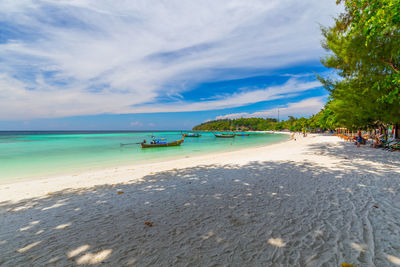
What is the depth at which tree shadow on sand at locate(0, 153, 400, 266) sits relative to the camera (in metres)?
2.63

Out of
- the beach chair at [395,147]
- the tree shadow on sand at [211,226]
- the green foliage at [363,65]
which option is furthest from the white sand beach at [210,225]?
the beach chair at [395,147]

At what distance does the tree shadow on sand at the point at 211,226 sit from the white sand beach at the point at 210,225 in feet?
0.05

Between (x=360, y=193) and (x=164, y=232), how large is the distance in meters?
5.54

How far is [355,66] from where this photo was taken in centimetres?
1119

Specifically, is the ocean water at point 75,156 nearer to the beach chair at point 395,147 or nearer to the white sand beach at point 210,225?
the white sand beach at point 210,225

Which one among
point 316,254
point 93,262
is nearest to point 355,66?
point 316,254

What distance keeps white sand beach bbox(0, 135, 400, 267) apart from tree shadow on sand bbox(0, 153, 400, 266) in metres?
0.02

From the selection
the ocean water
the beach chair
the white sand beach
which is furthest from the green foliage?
the ocean water

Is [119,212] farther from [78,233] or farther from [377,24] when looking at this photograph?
[377,24]

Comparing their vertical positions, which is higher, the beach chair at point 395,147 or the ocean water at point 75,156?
the beach chair at point 395,147

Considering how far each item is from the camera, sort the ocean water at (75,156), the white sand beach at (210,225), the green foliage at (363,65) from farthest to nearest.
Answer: the ocean water at (75,156), the green foliage at (363,65), the white sand beach at (210,225)

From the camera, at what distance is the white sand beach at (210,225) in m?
2.62

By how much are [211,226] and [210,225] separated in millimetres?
43

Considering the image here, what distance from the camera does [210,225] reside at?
3506mm
